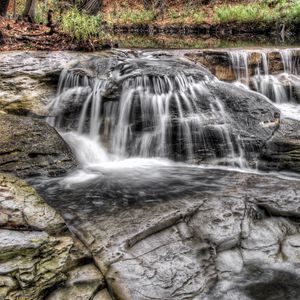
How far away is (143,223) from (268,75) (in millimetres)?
6888

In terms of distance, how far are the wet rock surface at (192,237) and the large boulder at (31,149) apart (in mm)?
649

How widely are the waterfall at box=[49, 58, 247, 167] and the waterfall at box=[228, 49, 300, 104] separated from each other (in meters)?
2.27

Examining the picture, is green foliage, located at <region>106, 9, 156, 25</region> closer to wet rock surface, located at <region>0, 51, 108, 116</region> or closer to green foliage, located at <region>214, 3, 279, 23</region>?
green foliage, located at <region>214, 3, 279, 23</region>

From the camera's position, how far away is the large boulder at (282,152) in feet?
19.6

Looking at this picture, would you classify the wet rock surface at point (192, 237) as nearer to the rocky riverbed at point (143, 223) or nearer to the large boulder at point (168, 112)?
the rocky riverbed at point (143, 223)

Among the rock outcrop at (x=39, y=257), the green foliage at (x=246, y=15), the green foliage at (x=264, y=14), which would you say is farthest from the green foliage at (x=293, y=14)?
the rock outcrop at (x=39, y=257)

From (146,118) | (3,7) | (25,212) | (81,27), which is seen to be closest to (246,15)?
(3,7)

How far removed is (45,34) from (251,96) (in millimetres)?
5635

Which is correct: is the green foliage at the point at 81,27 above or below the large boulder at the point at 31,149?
above

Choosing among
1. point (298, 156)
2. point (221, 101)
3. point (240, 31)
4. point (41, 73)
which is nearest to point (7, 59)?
point (41, 73)

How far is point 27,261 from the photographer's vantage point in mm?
3031

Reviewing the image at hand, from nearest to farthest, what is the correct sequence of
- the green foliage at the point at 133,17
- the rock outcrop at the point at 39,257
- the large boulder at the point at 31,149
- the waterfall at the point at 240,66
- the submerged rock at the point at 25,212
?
the rock outcrop at the point at 39,257 < the submerged rock at the point at 25,212 < the large boulder at the point at 31,149 < the waterfall at the point at 240,66 < the green foliage at the point at 133,17

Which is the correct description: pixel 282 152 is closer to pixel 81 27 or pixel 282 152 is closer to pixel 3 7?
pixel 81 27

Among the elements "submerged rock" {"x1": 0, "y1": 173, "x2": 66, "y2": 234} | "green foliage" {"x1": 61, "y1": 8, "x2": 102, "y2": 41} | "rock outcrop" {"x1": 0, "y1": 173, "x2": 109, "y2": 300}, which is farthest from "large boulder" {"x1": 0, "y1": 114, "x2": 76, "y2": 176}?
"green foliage" {"x1": 61, "y1": 8, "x2": 102, "y2": 41}
